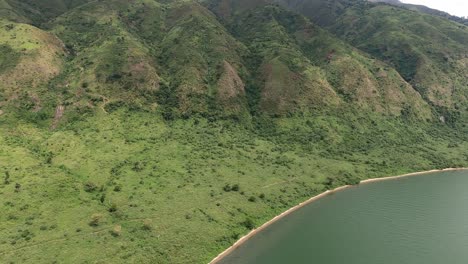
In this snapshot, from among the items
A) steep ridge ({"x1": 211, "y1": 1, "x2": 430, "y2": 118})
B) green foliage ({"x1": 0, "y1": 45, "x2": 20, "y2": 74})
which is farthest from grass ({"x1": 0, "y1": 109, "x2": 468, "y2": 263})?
green foliage ({"x1": 0, "y1": 45, "x2": 20, "y2": 74})

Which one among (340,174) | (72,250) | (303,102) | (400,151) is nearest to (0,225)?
(72,250)

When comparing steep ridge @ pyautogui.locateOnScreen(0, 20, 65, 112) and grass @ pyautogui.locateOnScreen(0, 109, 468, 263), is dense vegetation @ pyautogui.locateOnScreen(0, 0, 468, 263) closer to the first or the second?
grass @ pyautogui.locateOnScreen(0, 109, 468, 263)

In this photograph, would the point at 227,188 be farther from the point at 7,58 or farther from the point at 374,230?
the point at 7,58

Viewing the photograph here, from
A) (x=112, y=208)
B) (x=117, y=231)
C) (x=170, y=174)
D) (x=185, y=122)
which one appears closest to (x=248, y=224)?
(x=170, y=174)

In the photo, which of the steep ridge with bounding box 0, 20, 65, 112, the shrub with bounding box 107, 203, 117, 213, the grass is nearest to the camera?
the grass

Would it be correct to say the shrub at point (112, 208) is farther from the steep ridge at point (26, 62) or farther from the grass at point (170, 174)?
the steep ridge at point (26, 62)

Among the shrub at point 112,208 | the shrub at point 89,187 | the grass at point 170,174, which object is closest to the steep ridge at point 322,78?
the grass at point 170,174
